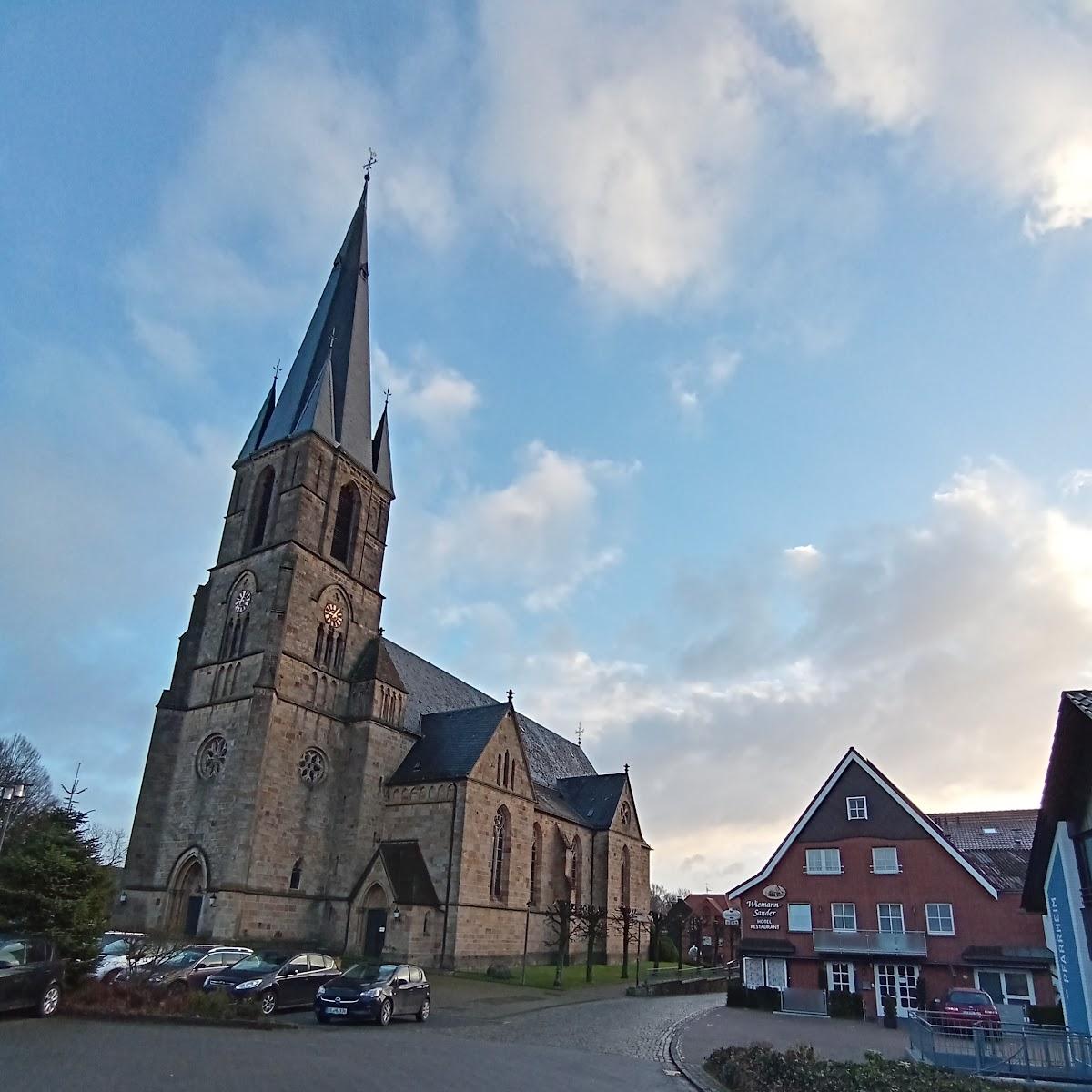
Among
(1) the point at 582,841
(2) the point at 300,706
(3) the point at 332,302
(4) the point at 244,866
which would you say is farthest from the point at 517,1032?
(3) the point at 332,302

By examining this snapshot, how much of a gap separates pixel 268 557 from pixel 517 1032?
26.2 meters

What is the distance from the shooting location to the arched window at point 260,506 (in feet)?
136

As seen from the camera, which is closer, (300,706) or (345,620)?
(300,706)

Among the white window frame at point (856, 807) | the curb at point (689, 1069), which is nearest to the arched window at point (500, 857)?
the white window frame at point (856, 807)

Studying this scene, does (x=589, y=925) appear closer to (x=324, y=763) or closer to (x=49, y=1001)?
(x=324, y=763)

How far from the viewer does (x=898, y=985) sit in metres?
27.6

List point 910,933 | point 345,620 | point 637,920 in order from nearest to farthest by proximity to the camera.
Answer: point 910,933, point 345,620, point 637,920

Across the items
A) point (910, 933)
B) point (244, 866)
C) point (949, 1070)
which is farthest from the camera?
point (244, 866)

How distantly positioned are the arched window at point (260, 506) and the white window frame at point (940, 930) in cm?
3242

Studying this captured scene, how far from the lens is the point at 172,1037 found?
14.2 meters

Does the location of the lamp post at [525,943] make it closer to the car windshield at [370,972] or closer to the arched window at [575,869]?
the arched window at [575,869]

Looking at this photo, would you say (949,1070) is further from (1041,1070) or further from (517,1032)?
(517,1032)

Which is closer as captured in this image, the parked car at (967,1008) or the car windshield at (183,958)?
the car windshield at (183,958)

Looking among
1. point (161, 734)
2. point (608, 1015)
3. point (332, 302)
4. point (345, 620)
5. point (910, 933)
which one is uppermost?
point (332, 302)
